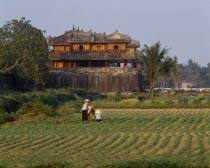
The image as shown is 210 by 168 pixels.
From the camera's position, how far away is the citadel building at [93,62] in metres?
56.9

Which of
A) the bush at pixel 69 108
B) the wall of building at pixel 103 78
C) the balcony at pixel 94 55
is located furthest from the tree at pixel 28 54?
the balcony at pixel 94 55

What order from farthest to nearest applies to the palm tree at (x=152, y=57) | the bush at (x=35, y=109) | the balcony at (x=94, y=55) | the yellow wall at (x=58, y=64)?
the yellow wall at (x=58, y=64) → the balcony at (x=94, y=55) → the palm tree at (x=152, y=57) → the bush at (x=35, y=109)

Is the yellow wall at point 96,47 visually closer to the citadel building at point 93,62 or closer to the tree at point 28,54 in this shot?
the citadel building at point 93,62

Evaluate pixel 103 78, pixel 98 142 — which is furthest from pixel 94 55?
pixel 98 142

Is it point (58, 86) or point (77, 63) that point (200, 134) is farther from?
point (77, 63)

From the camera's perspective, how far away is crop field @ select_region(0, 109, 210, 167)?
1233 centimetres

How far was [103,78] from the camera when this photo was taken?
189ft

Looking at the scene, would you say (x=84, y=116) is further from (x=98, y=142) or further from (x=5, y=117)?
(x=98, y=142)

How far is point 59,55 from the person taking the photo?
198ft

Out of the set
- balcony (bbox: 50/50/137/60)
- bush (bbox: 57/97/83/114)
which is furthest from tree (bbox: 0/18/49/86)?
balcony (bbox: 50/50/137/60)

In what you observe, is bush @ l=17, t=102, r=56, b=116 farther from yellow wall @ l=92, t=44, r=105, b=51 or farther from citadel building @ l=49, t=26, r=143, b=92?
yellow wall @ l=92, t=44, r=105, b=51

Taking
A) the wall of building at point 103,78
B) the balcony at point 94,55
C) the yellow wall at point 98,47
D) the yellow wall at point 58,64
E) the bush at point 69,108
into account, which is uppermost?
the yellow wall at point 98,47

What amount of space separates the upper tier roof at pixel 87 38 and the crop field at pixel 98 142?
38103 mm

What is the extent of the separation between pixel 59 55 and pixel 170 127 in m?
41.0
